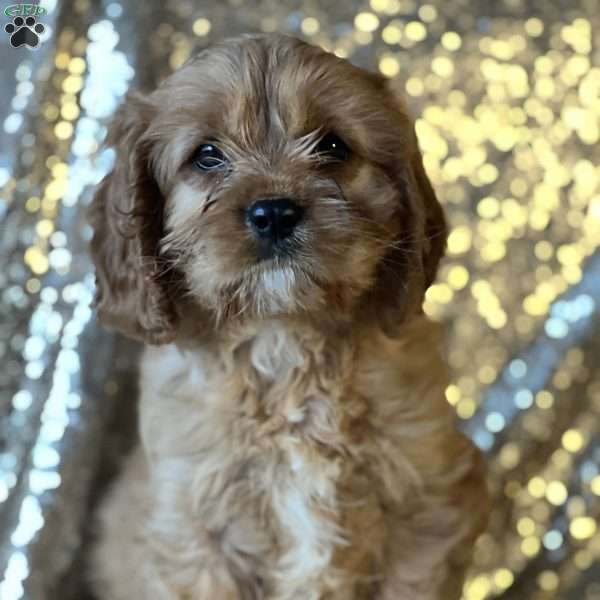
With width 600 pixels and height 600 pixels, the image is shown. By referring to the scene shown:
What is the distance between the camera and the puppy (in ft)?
5.22

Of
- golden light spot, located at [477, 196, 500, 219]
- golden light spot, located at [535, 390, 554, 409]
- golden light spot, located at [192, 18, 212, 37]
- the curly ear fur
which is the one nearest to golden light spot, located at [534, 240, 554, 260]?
golden light spot, located at [477, 196, 500, 219]

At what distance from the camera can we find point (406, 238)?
5.45ft

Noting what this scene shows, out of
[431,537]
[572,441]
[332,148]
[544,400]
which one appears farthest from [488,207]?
[431,537]

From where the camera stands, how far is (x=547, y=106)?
7.07ft

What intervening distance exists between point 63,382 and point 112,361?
0.11 meters

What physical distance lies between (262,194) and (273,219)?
0.06m

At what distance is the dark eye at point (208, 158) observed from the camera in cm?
161

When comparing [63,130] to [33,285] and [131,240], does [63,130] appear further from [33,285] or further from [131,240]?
[131,240]

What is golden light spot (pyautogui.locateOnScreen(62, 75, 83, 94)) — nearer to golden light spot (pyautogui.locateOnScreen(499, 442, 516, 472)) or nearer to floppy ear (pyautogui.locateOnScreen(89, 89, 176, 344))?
floppy ear (pyautogui.locateOnScreen(89, 89, 176, 344))

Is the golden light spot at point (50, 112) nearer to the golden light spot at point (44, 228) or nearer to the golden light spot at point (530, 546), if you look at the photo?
the golden light spot at point (44, 228)

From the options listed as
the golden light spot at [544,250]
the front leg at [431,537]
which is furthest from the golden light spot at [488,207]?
the front leg at [431,537]

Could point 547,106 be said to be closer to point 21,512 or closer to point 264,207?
point 264,207

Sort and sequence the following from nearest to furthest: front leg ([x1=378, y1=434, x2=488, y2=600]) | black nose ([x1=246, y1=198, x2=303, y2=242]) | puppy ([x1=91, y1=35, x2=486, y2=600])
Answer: black nose ([x1=246, y1=198, x2=303, y2=242]) → puppy ([x1=91, y1=35, x2=486, y2=600]) → front leg ([x1=378, y1=434, x2=488, y2=600])

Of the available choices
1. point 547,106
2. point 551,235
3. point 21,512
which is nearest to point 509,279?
point 551,235
